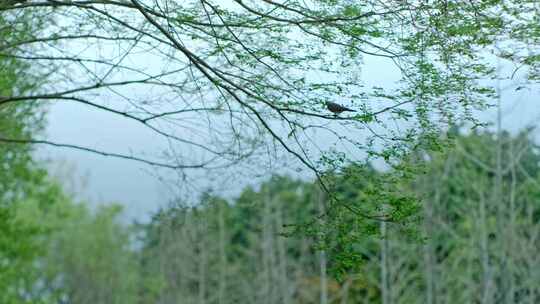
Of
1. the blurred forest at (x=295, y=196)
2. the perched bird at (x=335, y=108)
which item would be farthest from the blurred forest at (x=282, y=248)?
the perched bird at (x=335, y=108)

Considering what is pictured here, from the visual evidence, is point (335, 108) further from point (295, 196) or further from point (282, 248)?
point (295, 196)

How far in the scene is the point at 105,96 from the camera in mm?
10258

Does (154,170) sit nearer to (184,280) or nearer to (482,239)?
(482,239)

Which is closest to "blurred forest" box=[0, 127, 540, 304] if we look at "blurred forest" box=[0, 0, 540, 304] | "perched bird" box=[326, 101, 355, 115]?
"blurred forest" box=[0, 0, 540, 304]

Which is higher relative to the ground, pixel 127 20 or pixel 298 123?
pixel 127 20

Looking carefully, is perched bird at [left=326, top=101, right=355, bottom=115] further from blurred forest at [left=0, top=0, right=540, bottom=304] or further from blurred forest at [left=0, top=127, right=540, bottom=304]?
blurred forest at [left=0, top=127, right=540, bottom=304]

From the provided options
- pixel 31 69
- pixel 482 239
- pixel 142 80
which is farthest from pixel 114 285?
pixel 142 80

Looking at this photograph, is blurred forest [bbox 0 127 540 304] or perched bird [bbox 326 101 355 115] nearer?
perched bird [bbox 326 101 355 115]

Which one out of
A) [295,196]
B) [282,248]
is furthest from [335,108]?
[295,196]

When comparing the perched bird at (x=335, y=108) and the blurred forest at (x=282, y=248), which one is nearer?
the perched bird at (x=335, y=108)

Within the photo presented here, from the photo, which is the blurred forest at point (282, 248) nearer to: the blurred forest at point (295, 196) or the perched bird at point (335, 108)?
the blurred forest at point (295, 196)

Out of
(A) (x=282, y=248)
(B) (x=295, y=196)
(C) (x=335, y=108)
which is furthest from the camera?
(B) (x=295, y=196)

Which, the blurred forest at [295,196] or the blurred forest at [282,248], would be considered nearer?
the blurred forest at [295,196]

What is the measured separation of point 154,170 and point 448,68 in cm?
293
